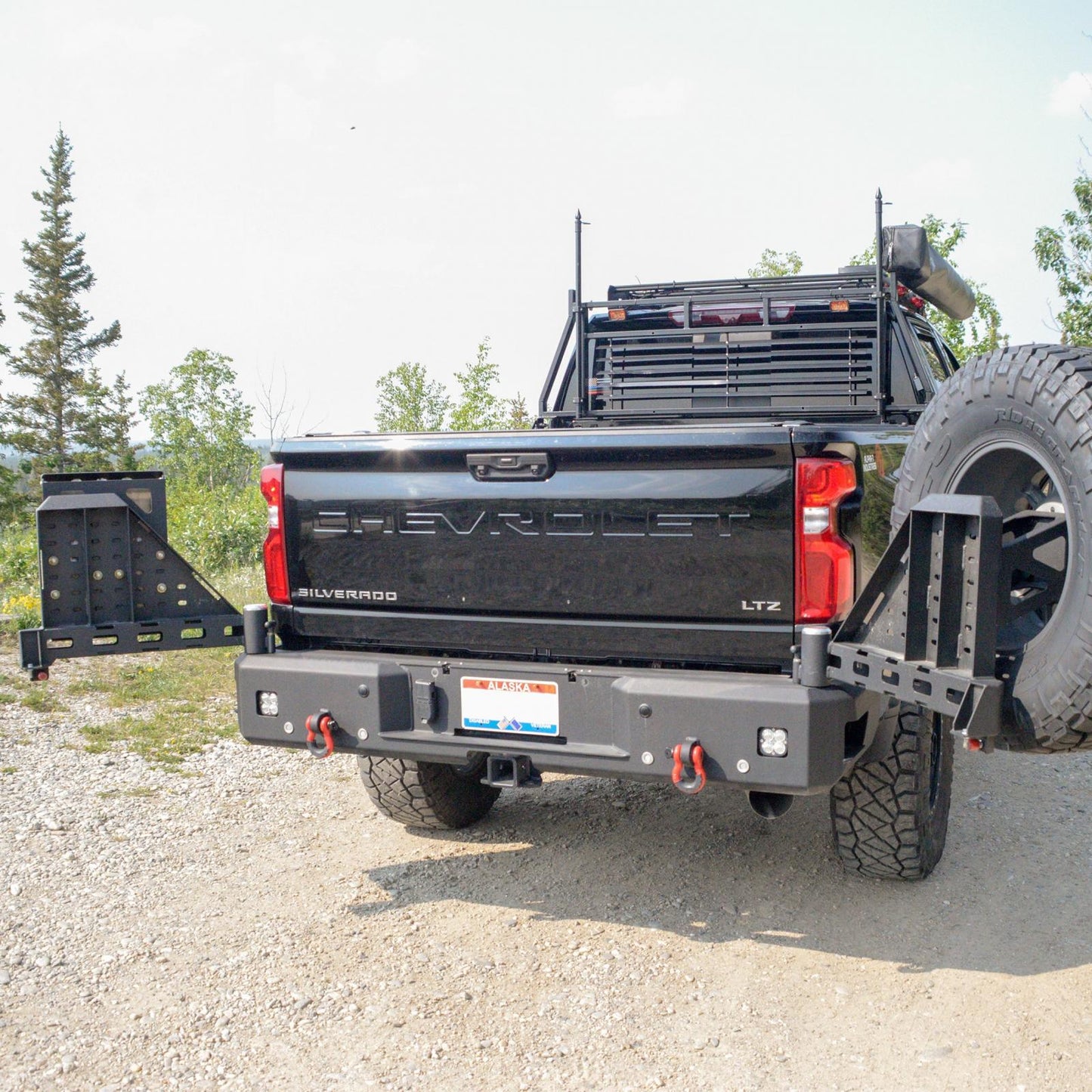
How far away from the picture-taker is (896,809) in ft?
12.9

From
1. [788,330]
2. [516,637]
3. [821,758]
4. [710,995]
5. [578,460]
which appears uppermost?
[788,330]

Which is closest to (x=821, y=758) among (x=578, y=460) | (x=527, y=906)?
(x=578, y=460)

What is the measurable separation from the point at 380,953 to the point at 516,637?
1.14m

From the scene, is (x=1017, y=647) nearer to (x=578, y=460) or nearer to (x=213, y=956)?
(x=578, y=460)

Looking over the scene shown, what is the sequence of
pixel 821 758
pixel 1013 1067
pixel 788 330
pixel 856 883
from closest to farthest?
pixel 1013 1067
pixel 821 758
pixel 856 883
pixel 788 330

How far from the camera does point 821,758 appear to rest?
10.4 ft

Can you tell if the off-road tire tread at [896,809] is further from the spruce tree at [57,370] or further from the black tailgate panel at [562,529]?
the spruce tree at [57,370]

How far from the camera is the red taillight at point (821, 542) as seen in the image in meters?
3.23

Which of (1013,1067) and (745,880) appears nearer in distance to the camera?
(1013,1067)

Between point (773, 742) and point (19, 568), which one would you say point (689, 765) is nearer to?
point (773, 742)

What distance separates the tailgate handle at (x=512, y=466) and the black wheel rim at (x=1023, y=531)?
124 cm

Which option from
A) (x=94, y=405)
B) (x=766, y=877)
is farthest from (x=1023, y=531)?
(x=94, y=405)

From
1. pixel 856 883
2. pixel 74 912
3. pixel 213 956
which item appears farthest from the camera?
pixel 856 883

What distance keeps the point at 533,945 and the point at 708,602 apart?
1.34m
